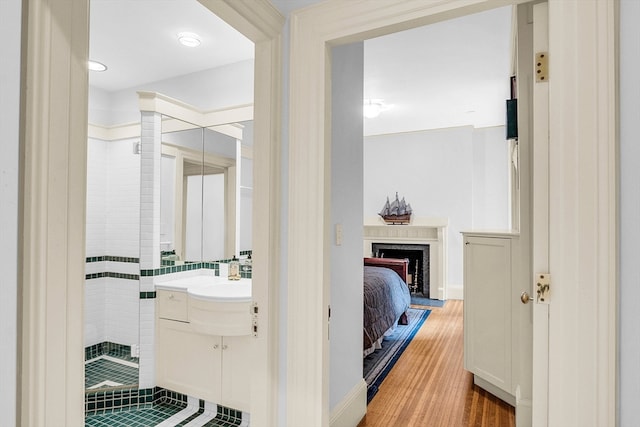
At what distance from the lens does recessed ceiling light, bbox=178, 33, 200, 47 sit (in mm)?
2516

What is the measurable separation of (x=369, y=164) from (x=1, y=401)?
6.52 m

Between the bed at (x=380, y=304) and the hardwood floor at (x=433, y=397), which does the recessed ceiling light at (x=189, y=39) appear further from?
the hardwood floor at (x=433, y=397)

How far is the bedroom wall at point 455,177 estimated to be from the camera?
613cm

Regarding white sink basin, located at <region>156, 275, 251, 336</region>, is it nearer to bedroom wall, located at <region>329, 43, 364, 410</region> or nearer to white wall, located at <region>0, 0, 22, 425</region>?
bedroom wall, located at <region>329, 43, 364, 410</region>

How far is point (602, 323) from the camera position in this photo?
0.98 meters

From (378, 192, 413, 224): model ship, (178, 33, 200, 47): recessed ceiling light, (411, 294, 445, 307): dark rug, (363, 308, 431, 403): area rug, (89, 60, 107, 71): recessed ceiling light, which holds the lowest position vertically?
(411, 294, 445, 307): dark rug

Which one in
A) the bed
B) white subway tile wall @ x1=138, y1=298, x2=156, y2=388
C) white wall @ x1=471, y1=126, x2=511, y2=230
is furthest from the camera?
white wall @ x1=471, y1=126, x2=511, y2=230

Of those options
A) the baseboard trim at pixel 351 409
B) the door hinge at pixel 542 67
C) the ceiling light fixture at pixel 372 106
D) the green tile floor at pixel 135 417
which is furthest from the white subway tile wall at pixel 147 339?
the ceiling light fixture at pixel 372 106

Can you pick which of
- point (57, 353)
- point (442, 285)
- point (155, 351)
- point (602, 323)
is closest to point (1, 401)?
point (57, 353)

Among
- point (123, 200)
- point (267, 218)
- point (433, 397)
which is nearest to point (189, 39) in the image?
point (123, 200)

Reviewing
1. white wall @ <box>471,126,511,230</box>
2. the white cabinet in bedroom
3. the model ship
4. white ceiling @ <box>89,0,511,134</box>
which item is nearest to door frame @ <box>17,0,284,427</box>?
white ceiling @ <box>89,0,511,134</box>

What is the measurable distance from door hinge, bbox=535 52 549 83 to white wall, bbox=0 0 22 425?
50.9 inches

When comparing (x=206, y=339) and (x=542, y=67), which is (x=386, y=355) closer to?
(x=206, y=339)

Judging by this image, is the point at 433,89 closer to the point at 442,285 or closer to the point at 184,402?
the point at 442,285
